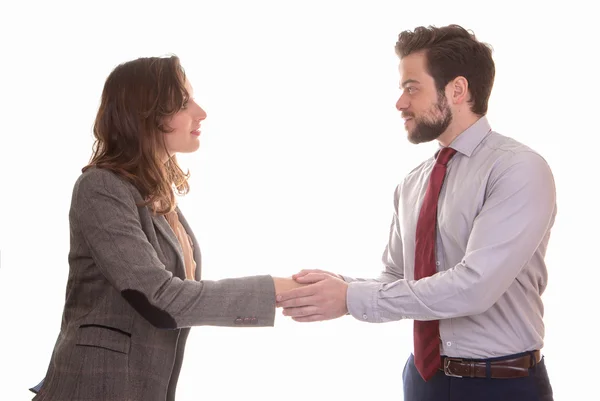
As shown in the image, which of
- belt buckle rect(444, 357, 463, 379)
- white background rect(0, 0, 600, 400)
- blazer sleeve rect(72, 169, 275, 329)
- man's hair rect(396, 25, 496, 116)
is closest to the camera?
blazer sleeve rect(72, 169, 275, 329)

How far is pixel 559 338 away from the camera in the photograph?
3.63m

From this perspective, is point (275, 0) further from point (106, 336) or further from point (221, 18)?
point (106, 336)

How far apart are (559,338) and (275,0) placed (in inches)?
89.2

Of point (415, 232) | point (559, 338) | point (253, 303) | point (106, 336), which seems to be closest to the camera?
point (106, 336)

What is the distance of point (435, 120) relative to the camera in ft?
7.81

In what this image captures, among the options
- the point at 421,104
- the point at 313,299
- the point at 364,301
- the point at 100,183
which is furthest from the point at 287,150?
the point at 100,183

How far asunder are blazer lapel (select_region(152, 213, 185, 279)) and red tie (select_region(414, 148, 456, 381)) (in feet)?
2.41

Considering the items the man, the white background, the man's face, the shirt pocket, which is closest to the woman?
the shirt pocket

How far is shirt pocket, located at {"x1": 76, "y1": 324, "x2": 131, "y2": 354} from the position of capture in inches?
79.8

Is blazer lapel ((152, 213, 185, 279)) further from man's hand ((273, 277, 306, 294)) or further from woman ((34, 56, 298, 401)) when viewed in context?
man's hand ((273, 277, 306, 294))

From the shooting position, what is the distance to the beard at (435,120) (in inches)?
93.6

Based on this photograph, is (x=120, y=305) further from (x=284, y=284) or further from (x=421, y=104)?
(x=421, y=104)

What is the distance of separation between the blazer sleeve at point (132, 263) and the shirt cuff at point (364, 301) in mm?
376

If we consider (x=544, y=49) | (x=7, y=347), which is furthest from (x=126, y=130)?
(x=544, y=49)
